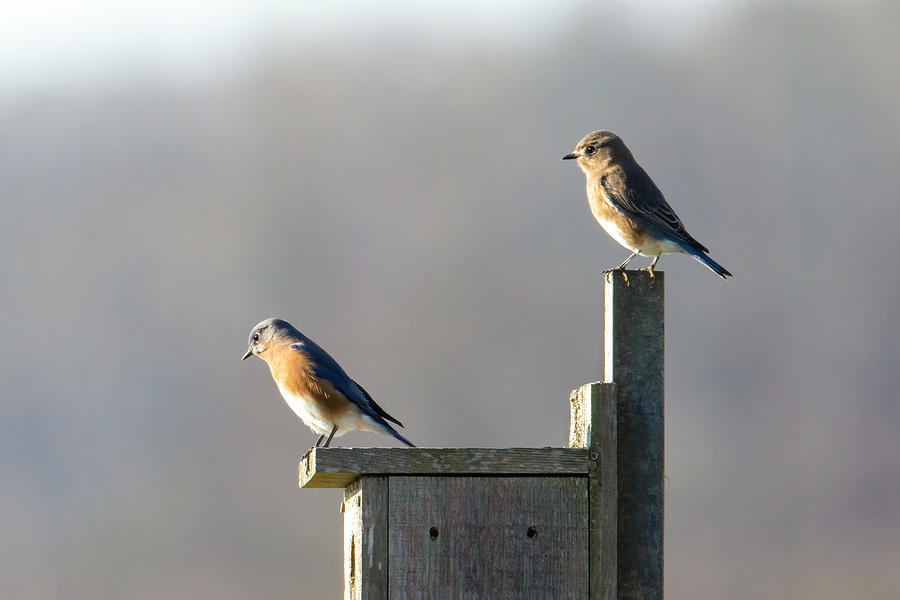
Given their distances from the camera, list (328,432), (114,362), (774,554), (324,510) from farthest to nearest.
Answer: (114,362), (324,510), (774,554), (328,432)

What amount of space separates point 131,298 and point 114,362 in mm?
6661

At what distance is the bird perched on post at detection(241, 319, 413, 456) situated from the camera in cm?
788

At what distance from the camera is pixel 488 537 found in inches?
218

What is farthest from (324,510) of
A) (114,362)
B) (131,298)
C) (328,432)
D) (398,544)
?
(398,544)

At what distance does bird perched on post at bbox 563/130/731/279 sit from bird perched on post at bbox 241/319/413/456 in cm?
143

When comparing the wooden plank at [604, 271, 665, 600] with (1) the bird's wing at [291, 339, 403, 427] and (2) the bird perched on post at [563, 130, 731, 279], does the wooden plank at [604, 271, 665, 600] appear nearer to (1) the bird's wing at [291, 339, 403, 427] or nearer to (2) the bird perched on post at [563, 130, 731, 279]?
(2) the bird perched on post at [563, 130, 731, 279]

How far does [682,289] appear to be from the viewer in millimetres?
50375

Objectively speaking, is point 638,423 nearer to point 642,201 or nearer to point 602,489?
point 602,489

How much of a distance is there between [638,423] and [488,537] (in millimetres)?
625

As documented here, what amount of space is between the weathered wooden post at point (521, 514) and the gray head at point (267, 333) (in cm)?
292

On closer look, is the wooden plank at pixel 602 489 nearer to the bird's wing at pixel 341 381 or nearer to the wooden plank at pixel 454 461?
the wooden plank at pixel 454 461

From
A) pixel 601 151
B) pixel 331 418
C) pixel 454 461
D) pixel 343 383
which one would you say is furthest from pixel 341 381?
pixel 454 461

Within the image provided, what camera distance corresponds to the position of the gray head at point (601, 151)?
8211 millimetres

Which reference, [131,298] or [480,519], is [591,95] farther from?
[480,519]
